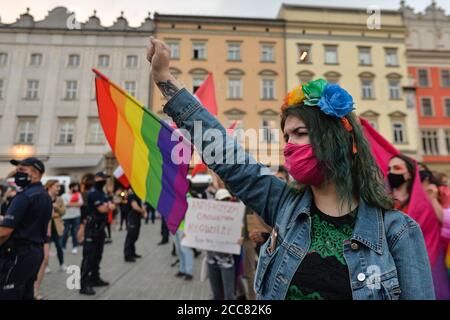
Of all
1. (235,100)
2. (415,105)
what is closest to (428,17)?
(415,105)

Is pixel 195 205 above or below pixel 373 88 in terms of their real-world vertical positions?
below

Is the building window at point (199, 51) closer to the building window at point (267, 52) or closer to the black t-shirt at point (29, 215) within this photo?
the building window at point (267, 52)

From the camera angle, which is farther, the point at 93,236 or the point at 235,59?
the point at 235,59

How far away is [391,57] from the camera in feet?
82.3

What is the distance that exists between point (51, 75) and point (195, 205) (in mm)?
22896

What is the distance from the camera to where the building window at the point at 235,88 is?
79.3 ft

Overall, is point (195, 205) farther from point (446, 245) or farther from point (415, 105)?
point (415, 105)

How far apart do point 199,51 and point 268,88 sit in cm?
657

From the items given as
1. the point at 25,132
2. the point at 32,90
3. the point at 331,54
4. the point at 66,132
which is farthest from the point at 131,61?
the point at 331,54

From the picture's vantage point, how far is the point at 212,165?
1237 mm

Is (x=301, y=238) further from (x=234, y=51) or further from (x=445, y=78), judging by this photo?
(x=445, y=78)

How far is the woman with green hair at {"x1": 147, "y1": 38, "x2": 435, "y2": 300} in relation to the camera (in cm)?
106

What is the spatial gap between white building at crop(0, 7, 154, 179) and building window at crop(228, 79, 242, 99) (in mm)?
6724

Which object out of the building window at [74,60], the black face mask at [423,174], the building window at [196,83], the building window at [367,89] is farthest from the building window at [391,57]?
the black face mask at [423,174]
